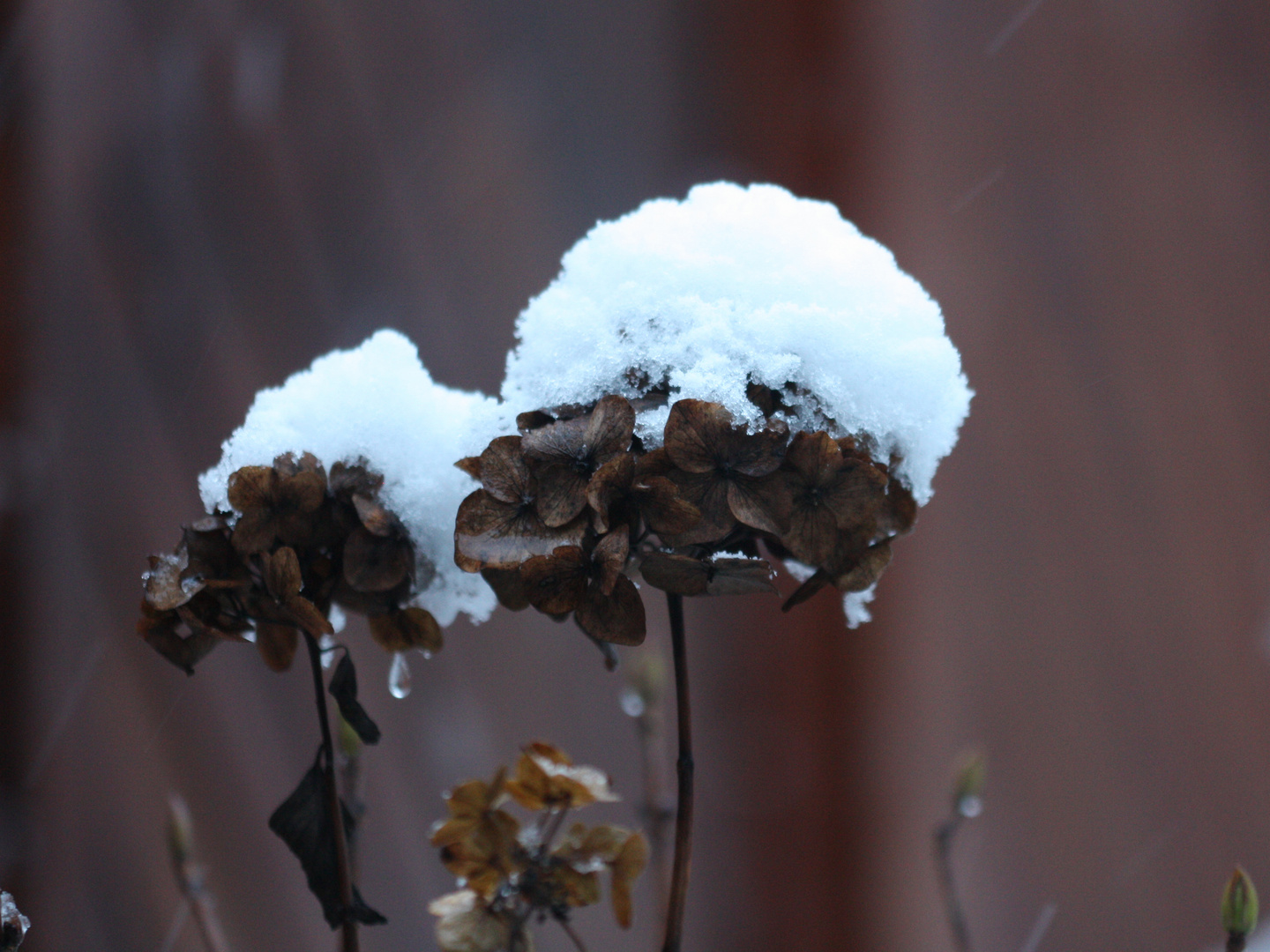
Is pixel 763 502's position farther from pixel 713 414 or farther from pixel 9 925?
pixel 9 925

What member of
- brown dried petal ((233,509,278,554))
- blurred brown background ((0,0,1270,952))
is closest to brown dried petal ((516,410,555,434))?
brown dried petal ((233,509,278,554))

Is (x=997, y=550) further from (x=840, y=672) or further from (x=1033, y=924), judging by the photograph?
(x=1033, y=924)

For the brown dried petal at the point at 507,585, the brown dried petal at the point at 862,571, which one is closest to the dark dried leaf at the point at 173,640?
the brown dried petal at the point at 507,585

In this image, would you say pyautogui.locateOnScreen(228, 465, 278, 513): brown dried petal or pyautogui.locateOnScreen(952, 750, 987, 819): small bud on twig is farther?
pyautogui.locateOnScreen(952, 750, 987, 819): small bud on twig

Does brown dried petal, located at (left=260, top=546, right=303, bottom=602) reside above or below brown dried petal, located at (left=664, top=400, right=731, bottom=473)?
below

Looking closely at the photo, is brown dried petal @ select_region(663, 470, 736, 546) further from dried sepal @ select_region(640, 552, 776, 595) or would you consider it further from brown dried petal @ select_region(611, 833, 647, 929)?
brown dried petal @ select_region(611, 833, 647, 929)

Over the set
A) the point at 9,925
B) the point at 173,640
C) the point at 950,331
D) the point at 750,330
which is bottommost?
the point at 9,925

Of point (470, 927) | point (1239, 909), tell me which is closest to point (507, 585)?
point (470, 927)
